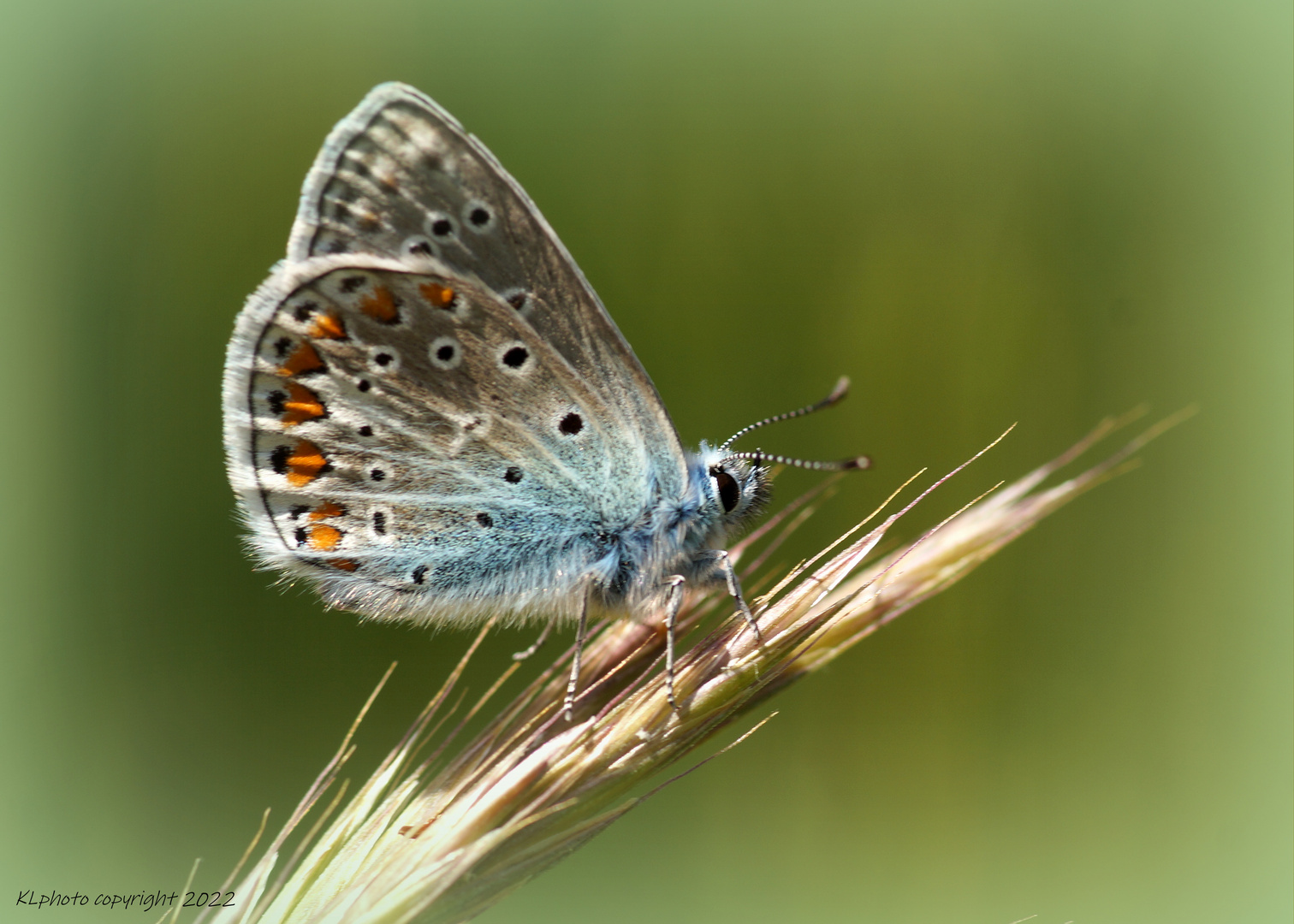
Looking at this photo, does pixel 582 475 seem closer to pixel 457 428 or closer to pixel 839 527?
pixel 457 428

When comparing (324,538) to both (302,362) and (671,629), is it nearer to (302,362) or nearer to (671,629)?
(302,362)

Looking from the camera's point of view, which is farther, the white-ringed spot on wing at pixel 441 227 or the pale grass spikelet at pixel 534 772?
the white-ringed spot on wing at pixel 441 227

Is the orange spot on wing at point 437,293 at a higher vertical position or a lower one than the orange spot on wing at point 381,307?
lower

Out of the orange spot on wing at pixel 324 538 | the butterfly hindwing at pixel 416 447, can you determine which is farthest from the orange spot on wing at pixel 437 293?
the orange spot on wing at pixel 324 538

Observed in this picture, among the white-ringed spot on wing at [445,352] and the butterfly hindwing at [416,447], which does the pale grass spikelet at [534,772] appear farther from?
the white-ringed spot on wing at [445,352]

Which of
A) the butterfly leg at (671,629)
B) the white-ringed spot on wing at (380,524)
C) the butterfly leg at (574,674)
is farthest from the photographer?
the white-ringed spot on wing at (380,524)

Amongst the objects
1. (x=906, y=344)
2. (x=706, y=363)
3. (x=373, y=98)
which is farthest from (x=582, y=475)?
(x=906, y=344)

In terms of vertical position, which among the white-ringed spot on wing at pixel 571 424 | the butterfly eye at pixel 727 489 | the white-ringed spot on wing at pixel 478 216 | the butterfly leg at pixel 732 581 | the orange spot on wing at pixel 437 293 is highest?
the white-ringed spot on wing at pixel 478 216
